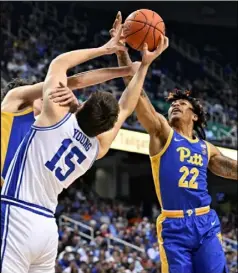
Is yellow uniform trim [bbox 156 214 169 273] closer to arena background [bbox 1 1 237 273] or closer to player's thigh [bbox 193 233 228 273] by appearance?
player's thigh [bbox 193 233 228 273]

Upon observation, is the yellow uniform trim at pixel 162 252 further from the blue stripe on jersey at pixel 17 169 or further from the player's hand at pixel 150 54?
the blue stripe on jersey at pixel 17 169

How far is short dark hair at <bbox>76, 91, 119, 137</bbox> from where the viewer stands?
12.1 feet

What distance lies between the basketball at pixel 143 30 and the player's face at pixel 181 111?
1.08 meters

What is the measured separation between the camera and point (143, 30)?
4754 mm

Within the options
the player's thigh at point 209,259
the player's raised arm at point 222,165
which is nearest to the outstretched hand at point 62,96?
the player's thigh at point 209,259

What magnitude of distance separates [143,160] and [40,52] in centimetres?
459

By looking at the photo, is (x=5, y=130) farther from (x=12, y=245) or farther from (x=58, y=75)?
(x=12, y=245)

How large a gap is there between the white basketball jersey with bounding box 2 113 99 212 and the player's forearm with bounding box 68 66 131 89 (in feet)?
2.33

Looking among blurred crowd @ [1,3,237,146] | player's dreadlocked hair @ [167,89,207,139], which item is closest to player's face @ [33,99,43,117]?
player's dreadlocked hair @ [167,89,207,139]

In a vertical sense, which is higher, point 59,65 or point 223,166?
point 59,65

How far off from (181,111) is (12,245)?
270 centimetres

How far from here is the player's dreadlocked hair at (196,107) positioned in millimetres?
5918

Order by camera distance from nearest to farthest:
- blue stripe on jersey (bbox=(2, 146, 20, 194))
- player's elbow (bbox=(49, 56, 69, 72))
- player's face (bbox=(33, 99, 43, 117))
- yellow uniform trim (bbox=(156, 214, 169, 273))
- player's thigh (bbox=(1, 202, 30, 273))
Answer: player's thigh (bbox=(1, 202, 30, 273)) → blue stripe on jersey (bbox=(2, 146, 20, 194)) → player's elbow (bbox=(49, 56, 69, 72)) → player's face (bbox=(33, 99, 43, 117)) → yellow uniform trim (bbox=(156, 214, 169, 273))

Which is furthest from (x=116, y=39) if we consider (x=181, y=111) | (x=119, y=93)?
(x=119, y=93)
